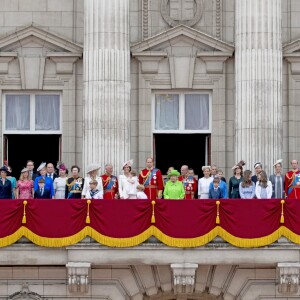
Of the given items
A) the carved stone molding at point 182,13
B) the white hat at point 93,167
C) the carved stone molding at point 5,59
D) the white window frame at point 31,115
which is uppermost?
the carved stone molding at point 182,13

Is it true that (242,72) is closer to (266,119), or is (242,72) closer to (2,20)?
(266,119)

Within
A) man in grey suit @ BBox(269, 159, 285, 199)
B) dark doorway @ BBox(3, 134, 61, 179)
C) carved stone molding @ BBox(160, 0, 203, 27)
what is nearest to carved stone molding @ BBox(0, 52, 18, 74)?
dark doorway @ BBox(3, 134, 61, 179)

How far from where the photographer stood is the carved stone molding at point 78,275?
192 feet

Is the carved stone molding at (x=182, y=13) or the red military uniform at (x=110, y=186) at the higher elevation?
the carved stone molding at (x=182, y=13)

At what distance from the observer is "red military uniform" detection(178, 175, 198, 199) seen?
60.2m

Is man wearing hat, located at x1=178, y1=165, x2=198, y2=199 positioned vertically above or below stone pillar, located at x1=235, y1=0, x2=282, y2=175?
below

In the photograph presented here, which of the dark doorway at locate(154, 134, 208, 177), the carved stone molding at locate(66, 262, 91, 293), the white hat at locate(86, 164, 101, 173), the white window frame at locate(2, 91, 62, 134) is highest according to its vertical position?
the white window frame at locate(2, 91, 62, 134)

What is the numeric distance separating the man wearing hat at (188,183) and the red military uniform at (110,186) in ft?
7.07

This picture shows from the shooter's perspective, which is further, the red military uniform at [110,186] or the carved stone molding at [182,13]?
the carved stone molding at [182,13]

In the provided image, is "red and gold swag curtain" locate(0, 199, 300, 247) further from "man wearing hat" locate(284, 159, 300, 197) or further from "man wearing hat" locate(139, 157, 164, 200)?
"man wearing hat" locate(139, 157, 164, 200)

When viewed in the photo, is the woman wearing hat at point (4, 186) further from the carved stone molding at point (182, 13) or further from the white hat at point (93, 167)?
the carved stone molding at point (182, 13)

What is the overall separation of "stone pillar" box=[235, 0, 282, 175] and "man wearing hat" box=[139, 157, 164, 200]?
4.25 m

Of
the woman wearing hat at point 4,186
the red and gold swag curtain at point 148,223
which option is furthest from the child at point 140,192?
the woman wearing hat at point 4,186

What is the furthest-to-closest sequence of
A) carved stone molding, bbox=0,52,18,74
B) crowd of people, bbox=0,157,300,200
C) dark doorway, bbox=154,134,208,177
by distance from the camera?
dark doorway, bbox=154,134,208,177 < carved stone molding, bbox=0,52,18,74 < crowd of people, bbox=0,157,300,200
